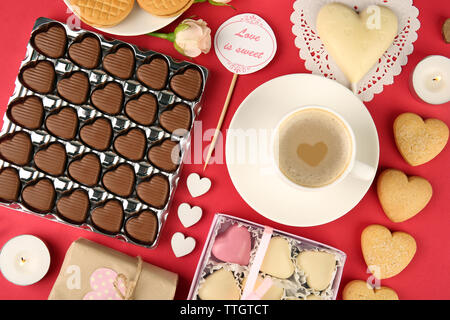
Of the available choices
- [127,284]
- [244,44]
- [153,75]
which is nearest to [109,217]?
[127,284]

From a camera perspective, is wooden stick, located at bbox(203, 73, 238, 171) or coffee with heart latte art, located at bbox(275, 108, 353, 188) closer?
coffee with heart latte art, located at bbox(275, 108, 353, 188)

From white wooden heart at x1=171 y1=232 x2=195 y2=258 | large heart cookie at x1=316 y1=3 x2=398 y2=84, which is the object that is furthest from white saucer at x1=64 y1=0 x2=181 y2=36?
white wooden heart at x1=171 y1=232 x2=195 y2=258

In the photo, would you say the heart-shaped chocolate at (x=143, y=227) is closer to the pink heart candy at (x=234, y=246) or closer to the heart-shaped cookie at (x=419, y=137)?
the pink heart candy at (x=234, y=246)

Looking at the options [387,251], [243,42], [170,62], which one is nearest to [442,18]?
[243,42]

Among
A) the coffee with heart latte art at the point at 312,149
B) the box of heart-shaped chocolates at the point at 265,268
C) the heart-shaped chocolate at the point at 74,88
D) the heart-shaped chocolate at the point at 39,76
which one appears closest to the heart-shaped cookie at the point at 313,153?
the coffee with heart latte art at the point at 312,149

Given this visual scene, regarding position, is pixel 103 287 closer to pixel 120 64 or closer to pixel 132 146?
pixel 132 146

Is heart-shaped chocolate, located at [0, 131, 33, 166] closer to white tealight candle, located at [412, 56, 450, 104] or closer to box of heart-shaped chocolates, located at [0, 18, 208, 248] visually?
box of heart-shaped chocolates, located at [0, 18, 208, 248]
